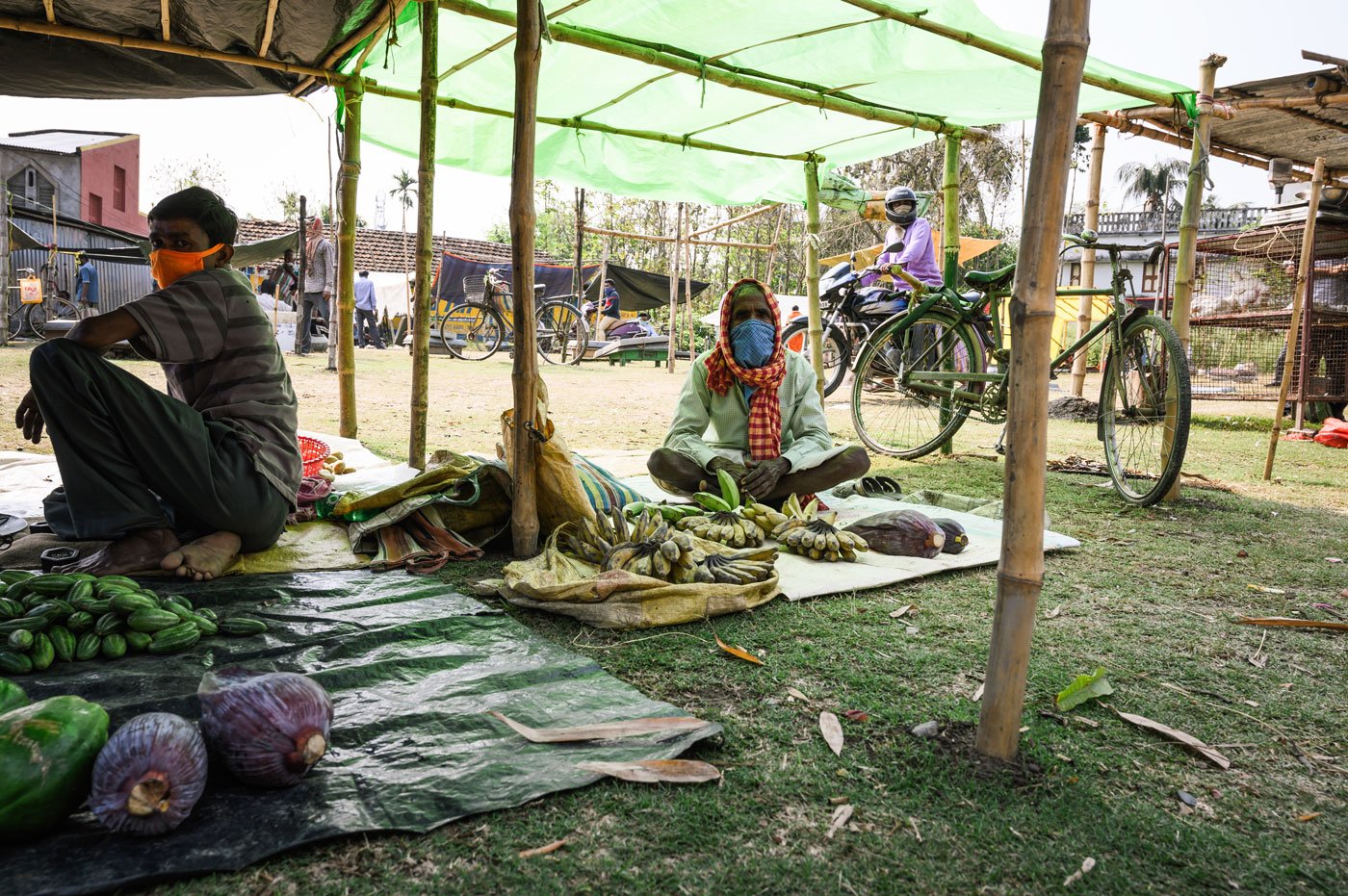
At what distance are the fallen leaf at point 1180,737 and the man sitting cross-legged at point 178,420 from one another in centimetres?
302

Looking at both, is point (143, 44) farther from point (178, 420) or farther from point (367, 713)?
point (367, 713)

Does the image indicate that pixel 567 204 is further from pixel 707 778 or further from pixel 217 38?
pixel 707 778

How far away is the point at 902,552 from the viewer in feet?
12.4

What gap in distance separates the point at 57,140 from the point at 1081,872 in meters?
29.6

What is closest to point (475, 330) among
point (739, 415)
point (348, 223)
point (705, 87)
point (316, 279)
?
point (316, 279)

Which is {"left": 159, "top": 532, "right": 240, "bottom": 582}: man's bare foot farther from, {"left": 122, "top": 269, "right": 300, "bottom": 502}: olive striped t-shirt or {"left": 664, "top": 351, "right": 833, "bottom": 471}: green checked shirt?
{"left": 664, "top": 351, "right": 833, "bottom": 471}: green checked shirt

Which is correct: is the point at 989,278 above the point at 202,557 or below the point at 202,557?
above

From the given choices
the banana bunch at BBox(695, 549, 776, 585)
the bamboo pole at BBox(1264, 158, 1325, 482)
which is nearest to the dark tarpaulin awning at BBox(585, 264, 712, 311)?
the bamboo pole at BBox(1264, 158, 1325, 482)

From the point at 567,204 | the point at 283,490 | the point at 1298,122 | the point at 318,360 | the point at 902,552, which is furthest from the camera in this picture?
the point at 567,204

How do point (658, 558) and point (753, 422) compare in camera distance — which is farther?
point (753, 422)

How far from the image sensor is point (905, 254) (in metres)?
8.51

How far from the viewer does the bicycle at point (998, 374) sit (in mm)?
4965

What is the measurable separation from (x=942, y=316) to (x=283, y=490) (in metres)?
5.14

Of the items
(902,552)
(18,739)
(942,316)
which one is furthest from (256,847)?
(942,316)
